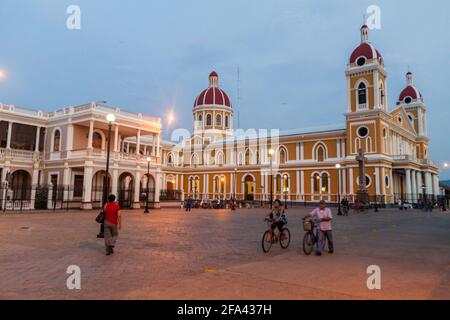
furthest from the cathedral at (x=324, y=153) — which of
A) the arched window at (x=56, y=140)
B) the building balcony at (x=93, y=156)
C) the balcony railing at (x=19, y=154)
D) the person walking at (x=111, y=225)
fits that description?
the person walking at (x=111, y=225)

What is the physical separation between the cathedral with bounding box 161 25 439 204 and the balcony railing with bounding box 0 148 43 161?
76.9 feet

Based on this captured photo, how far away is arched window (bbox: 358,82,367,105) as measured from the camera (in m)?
46.4

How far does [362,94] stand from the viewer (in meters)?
46.8

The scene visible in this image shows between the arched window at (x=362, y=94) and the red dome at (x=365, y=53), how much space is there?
3.71 m

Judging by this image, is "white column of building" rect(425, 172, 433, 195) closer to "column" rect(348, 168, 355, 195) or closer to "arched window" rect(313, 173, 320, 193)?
"column" rect(348, 168, 355, 195)

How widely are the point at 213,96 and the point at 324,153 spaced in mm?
28289

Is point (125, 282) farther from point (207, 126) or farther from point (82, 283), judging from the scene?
point (207, 126)

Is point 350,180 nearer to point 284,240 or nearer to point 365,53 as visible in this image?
point 365,53

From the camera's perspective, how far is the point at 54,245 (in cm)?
1073

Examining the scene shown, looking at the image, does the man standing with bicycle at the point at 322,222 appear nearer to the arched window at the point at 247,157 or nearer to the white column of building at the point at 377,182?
the white column of building at the point at 377,182

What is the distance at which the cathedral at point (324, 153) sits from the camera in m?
45.2

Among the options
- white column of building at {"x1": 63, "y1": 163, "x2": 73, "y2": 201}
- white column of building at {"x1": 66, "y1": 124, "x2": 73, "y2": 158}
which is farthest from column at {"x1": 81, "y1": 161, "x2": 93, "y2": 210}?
white column of building at {"x1": 66, "y1": 124, "x2": 73, "y2": 158}

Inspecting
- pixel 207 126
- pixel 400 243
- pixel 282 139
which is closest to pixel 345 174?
pixel 282 139
